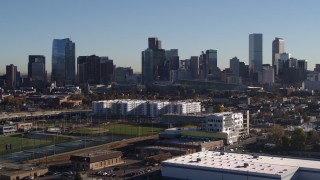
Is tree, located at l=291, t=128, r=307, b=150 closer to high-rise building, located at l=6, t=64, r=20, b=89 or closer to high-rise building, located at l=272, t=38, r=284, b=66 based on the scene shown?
high-rise building, located at l=6, t=64, r=20, b=89

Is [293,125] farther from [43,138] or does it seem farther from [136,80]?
[136,80]

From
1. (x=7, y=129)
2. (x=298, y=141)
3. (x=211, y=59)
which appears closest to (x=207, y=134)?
(x=298, y=141)

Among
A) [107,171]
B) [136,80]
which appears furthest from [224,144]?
[136,80]

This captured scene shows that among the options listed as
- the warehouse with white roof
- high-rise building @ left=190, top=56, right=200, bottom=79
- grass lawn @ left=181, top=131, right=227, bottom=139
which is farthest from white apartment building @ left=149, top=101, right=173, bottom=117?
high-rise building @ left=190, top=56, right=200, bottom=79

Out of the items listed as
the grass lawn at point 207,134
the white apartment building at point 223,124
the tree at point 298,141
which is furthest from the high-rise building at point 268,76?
the tree at point 298,141

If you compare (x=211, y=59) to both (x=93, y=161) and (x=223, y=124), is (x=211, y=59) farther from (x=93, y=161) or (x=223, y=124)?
(x=93, y=161)

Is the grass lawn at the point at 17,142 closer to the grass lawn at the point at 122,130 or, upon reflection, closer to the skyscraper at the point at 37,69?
the grass lawn at the point at 122,130
